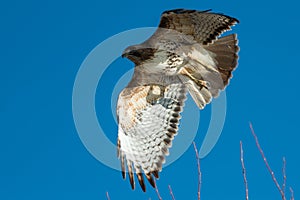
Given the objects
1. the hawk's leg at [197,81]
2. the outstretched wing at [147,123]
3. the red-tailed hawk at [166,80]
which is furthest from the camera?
the hawk's leg at [197,81]

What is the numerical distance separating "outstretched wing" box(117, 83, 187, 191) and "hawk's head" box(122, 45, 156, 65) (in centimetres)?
33

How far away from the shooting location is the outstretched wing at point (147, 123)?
657cm

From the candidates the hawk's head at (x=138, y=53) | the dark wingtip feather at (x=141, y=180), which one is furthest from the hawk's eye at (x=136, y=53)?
the dark wingtip feather at (x=141, y=180)

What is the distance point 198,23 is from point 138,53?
86 centimetres

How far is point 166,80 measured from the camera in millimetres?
7027

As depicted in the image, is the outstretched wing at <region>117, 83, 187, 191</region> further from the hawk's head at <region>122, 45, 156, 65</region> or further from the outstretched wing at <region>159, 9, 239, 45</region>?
the outstretched wing at <region>159, 9, 239, 45</region>

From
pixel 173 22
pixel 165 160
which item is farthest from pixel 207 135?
pixel 173 22

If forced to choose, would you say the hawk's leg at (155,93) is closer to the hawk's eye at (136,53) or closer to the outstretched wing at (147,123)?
the outstretched wing at (147,123)

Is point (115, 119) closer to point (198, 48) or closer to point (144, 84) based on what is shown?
point (144, 84)

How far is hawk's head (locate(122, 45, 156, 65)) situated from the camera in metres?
6.77

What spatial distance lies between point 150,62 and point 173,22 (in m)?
A: 0.78

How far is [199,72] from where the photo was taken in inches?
281

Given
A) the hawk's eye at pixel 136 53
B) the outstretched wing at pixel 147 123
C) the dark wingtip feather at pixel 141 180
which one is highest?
the hawk's eye at pixel 136 53

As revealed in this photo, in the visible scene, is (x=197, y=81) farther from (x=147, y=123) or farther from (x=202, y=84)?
(x=147, y=123)
